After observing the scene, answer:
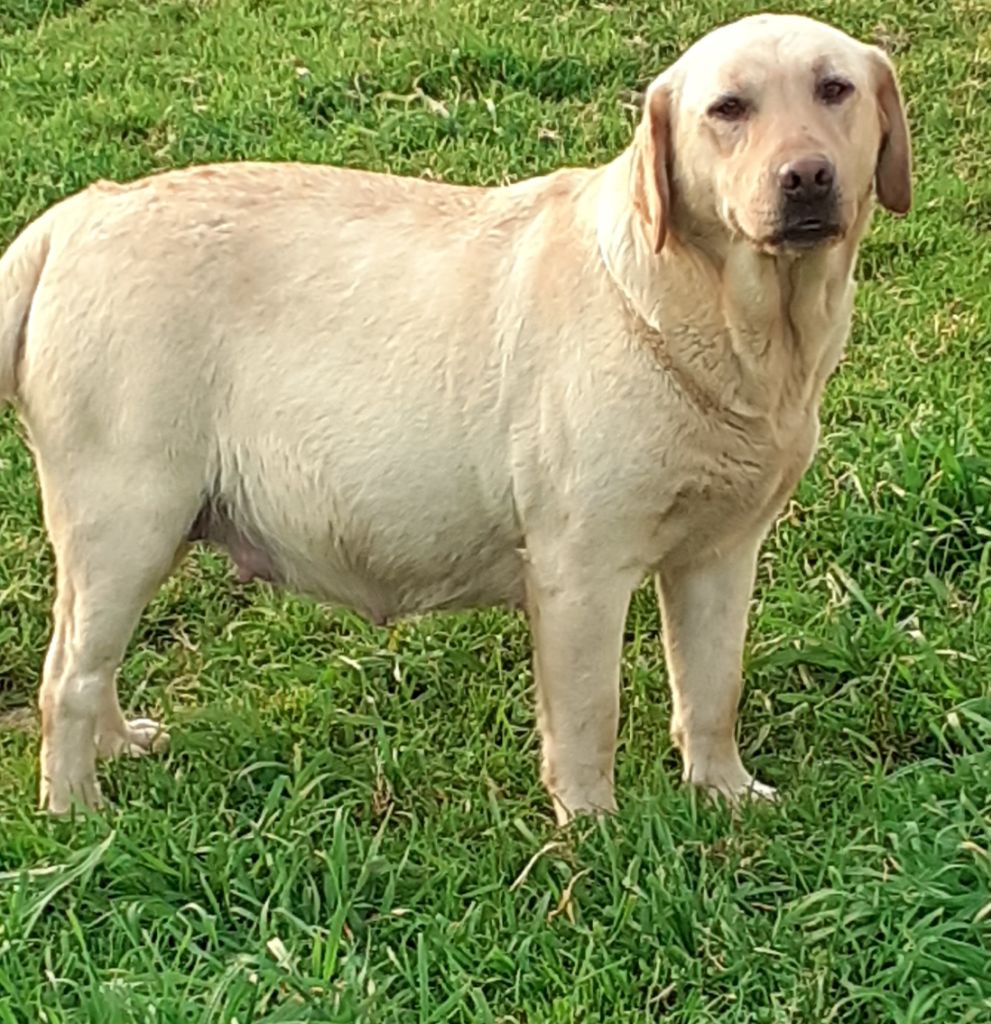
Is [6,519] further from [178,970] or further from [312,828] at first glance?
[178,970]

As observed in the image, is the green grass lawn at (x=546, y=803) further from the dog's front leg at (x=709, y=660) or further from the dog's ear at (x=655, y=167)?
the dog's ear at (x=655, y=167)

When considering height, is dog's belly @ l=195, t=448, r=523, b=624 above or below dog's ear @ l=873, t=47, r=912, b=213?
below

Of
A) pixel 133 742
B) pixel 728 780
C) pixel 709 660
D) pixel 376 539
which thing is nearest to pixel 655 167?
pixel 376 539

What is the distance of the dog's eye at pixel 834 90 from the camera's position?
128 inches

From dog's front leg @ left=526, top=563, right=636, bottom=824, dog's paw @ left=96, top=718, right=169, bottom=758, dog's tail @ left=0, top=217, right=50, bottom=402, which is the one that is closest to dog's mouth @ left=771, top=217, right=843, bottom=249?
dog's front leg @ left=526, top=563, right=636, bottom=824

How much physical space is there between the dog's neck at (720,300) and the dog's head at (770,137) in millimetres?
49

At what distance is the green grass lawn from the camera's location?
3152 millimetres

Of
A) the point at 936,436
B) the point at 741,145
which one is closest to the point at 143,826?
the point at 741,145

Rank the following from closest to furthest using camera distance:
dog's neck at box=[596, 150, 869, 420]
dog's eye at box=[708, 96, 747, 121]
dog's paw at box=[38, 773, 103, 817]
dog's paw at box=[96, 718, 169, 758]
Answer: dog's eye at box=[708, 96, 747, 121]
dog's neck at box=[596, 150, 869, 420]
dog's paw at box=[38, 773, 103, 817]
dog's paw at box=[96, 718, 169, 758]

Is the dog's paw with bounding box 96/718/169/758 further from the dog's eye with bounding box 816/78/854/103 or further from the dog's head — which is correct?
the dog's eye with bounding box 816/78/854/103

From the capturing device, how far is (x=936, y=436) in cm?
461

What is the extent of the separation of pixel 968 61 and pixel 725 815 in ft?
14.3

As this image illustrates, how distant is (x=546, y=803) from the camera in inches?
149

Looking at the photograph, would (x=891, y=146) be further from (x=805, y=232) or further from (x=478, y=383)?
(x=478, y=383)
